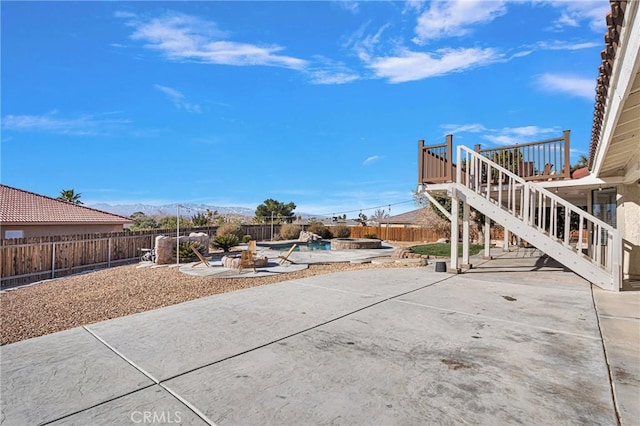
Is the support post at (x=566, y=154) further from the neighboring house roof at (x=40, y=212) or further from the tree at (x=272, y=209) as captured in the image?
the tree at (x=272, y=209)

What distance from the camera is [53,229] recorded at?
1677 centimetres

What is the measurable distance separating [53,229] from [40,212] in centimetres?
113

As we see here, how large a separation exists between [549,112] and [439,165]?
8.28 metres

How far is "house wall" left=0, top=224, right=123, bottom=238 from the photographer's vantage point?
49.4 ft

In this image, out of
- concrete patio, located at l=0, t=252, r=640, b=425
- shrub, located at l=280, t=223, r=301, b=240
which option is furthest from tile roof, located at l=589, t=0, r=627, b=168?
shrub, located at l=280, t=223, r=301, b=240

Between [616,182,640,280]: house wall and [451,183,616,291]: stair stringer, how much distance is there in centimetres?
169

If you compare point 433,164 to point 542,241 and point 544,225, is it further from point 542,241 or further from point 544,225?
point 542,241

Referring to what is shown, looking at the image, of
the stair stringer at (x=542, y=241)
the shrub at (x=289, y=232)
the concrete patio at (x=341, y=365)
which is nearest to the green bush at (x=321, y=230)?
the shrub at (x=289, y=232)

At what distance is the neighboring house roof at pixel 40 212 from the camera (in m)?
15.5

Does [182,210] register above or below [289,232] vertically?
above

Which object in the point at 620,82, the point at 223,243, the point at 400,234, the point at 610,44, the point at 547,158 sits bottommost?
the point at 223,243

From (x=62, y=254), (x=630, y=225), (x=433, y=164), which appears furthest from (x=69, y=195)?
(x=630, y=225)

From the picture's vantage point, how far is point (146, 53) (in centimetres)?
1075

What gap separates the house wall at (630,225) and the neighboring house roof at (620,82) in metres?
2.02
